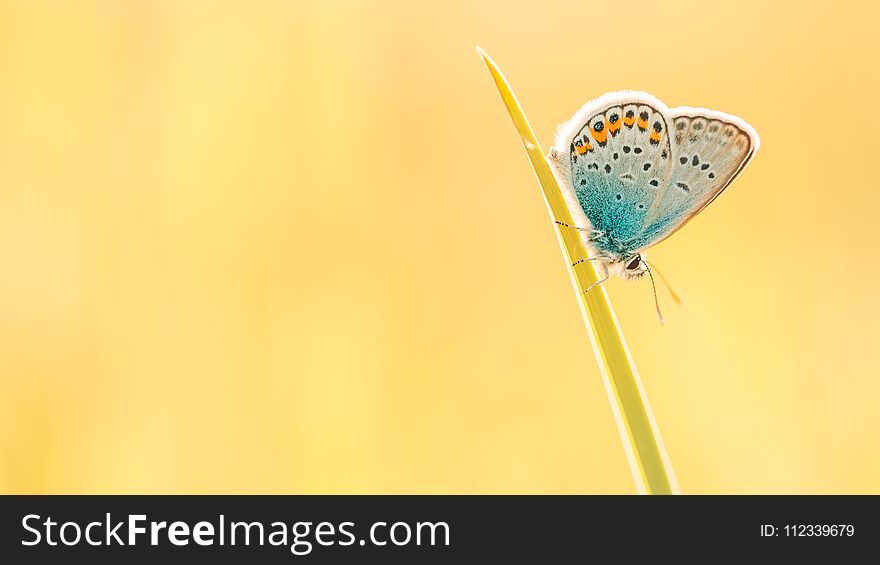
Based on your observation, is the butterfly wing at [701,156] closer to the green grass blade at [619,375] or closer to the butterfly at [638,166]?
the butterfly at [638,166]

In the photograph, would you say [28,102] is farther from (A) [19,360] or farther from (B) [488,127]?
(B) [488,127]

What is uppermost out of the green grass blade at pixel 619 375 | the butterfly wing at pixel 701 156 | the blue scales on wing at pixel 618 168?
the blue scales on wing at pixel 618 168

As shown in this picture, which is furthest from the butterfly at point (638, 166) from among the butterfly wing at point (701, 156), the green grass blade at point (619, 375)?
the green grass blade at point (619, 375)

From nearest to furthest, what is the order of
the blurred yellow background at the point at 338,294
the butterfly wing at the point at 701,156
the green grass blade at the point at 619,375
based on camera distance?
the green grass blade at the point at 619,375 < the butterfly wing at the point at 701,156 < the blurred yellow background at the point at 338,294

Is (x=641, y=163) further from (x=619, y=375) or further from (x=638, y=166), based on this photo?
(x=619, y=375)

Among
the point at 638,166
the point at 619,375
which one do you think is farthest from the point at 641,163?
the point at 619,375

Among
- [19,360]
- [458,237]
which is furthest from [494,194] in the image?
[19,360]
